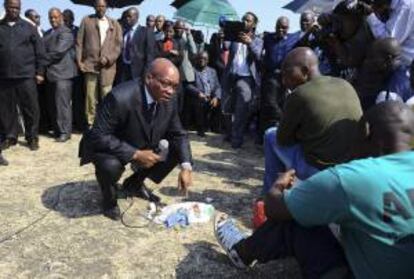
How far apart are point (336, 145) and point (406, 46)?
4.23ft

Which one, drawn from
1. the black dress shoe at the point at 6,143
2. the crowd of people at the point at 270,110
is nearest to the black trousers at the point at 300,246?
the crowd of people at the point at 270,110

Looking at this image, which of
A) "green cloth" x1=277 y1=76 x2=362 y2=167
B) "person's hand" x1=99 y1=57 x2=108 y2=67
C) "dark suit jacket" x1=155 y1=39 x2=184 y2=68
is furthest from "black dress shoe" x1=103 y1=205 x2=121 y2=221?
"dark suit jacket" x1=155 y1=39 x2=184 y2=68

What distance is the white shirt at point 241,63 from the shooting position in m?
8.01

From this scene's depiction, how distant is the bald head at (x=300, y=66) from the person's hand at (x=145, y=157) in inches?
48.7

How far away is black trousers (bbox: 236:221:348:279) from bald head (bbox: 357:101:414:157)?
62 cm

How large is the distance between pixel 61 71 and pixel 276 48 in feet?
9.96

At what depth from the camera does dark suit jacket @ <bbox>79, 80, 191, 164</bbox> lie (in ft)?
14.6

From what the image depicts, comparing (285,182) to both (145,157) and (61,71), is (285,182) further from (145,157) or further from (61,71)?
(61,71)

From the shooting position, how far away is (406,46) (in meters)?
4.64

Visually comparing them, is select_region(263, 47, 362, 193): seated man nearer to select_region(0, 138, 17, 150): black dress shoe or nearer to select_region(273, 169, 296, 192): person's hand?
select_region(273, 169, 296, 192): person's hand

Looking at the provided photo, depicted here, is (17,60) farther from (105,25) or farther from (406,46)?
(406,46)

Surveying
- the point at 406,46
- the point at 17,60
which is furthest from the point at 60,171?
the point at 406,46

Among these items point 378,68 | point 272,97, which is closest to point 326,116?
point 378,68

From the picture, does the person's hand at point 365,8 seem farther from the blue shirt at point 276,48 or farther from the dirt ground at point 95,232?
the blue shirt at point 276,48
